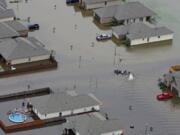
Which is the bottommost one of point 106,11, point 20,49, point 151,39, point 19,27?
point 20,49

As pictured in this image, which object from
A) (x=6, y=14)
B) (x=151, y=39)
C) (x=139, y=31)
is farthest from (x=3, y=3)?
(x=151, y=39)

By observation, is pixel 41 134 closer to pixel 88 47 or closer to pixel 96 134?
pixel 96 134

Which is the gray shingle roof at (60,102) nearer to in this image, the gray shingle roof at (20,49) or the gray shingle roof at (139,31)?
the gray shingle roof at (20,49)

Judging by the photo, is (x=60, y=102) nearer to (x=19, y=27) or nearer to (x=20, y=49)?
(x=20, y=49)

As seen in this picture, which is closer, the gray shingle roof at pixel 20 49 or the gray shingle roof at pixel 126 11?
the gray shingle roof at pixel 20 49

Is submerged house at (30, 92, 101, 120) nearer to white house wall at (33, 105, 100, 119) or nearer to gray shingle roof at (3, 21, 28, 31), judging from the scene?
white house wall at (33, 105, 100, 119)

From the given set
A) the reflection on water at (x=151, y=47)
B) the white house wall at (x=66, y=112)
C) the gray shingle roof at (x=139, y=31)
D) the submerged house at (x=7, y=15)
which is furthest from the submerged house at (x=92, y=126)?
the submerged house at (x=7, y=15)

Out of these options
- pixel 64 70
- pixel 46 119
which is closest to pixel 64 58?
pixel 64 70
